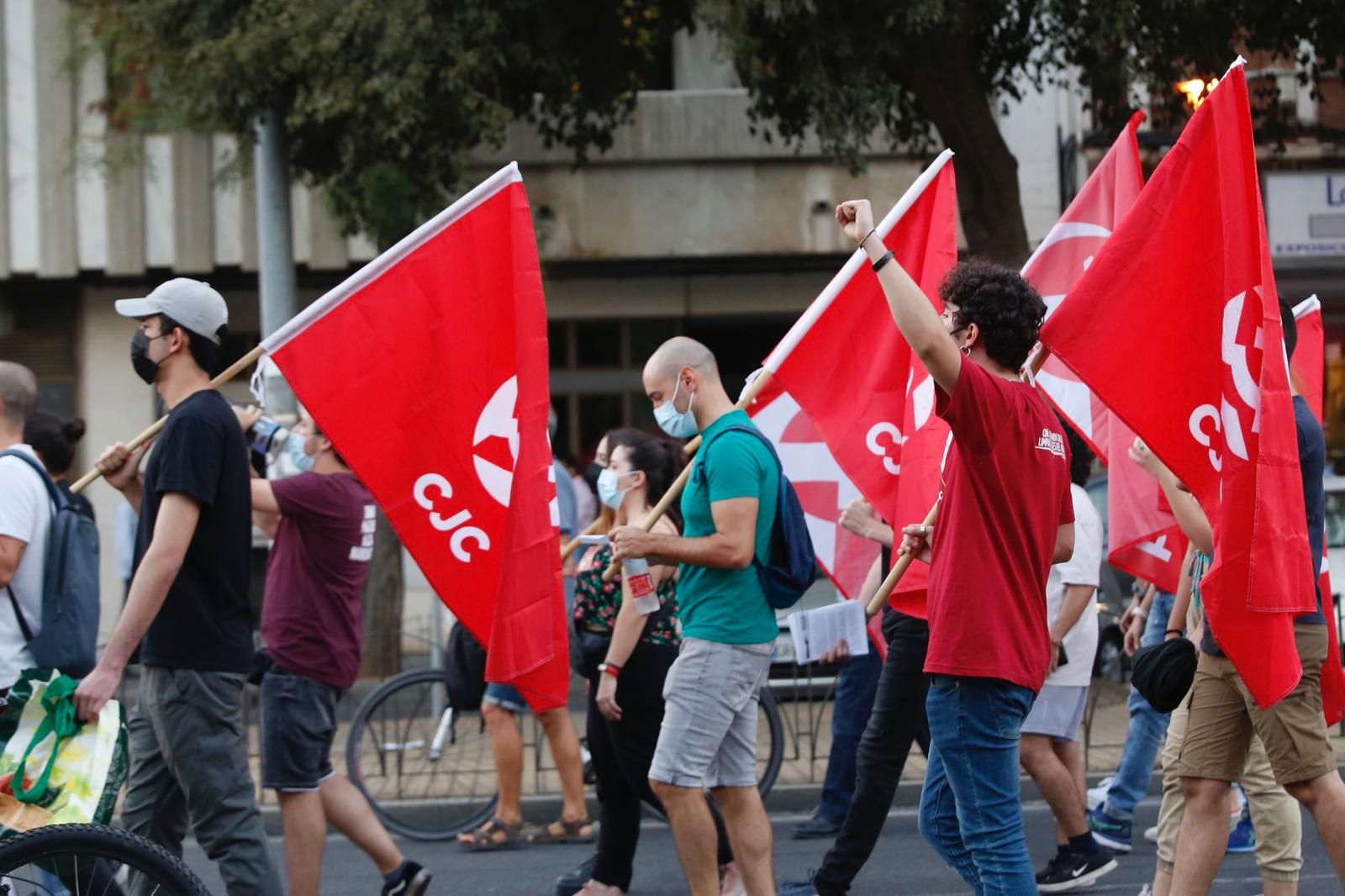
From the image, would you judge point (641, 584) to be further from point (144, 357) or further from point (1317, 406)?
point (1317, 406)

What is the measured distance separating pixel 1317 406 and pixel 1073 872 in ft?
6.57

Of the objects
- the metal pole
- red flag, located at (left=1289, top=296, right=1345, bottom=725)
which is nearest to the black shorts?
red flag, located at (left=1289, top=296, right=1345, bottom=725)

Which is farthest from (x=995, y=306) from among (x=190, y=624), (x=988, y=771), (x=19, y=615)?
(x=19, y=615)

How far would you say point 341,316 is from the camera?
531cm

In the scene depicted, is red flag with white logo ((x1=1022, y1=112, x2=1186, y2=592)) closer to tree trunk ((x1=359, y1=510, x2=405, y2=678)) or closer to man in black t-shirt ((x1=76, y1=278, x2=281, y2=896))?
man in black t-shirt ((x1=76, y1=278, x2=281, y2=896))

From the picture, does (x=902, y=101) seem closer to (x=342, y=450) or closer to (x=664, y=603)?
(x=664, y=603)

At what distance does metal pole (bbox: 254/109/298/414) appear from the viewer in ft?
41.9

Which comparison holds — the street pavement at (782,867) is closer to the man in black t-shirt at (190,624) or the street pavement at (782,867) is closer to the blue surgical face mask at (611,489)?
the blue surgical face mask at (611,489)

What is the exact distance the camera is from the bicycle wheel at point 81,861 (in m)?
4.07

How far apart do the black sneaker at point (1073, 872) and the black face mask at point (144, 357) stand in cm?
370

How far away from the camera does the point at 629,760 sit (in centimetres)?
631

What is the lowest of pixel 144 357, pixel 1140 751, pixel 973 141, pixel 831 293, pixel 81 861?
pixel 1140 751

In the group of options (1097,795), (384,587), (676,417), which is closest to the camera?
(676,417)

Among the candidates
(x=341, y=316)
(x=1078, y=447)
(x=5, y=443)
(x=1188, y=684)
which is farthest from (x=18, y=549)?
(x=1078, y=447)
